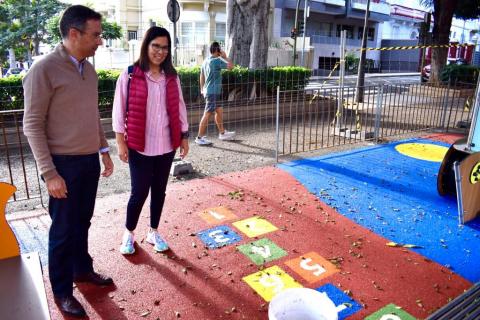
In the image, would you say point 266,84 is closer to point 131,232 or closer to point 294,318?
point 131,232

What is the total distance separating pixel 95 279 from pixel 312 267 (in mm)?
1882

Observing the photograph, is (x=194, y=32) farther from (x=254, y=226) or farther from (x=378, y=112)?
(x=254, y=226)

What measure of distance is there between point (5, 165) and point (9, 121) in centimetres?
211

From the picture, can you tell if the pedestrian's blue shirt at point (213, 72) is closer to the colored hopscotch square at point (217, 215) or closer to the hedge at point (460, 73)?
the colored hopscotch square at point (217, 215)

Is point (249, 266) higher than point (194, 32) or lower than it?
lower

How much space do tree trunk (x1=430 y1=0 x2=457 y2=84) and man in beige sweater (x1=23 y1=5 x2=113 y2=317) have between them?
1778cm

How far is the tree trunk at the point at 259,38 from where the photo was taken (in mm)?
12328

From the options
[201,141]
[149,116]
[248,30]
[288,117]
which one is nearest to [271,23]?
[248,30]

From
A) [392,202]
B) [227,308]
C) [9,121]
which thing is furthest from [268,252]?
[9,121]

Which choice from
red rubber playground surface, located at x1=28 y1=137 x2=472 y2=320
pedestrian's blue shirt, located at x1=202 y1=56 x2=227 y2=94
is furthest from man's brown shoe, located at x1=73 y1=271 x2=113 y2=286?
pedestrian's blue shirt, located at x1=202 y1=56 x2=227 y2=94

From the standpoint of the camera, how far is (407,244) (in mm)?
4121

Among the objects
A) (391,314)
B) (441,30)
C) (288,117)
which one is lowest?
(391,314)

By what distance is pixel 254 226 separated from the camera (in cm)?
442

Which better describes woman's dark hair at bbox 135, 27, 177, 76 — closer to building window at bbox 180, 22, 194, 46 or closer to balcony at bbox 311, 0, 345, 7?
building window at bbox 180, 22, 194, 46
